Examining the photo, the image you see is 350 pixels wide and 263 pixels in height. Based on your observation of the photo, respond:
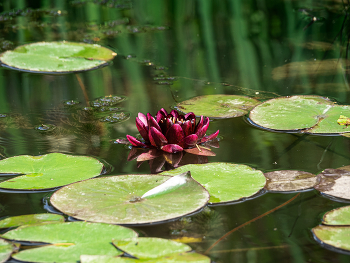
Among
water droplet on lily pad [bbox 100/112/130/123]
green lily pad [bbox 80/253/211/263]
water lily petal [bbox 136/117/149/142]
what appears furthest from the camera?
water droplet on lily pad [bbox 100/112/130/123]

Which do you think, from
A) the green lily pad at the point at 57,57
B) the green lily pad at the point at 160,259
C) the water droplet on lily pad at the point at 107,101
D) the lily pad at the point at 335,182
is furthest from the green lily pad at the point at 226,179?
the green lily pad at the point at 57,57

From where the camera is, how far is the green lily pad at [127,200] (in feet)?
4.20

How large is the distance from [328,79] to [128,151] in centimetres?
178

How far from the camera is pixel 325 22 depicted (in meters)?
4.56

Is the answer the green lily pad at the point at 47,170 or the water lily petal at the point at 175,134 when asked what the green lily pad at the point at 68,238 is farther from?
the water lily petal at the point at 175,134

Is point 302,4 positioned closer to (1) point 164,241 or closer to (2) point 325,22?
(2) point 325,22

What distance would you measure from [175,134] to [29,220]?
806 mm

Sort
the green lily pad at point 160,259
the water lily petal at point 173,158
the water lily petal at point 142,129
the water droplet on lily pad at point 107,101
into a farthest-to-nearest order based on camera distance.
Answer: the water droplet on lily pad at point 107,101 → the water lily petal at point 142,129 → the water lily petal at point 173,158 → the green lily pad at point 160,259

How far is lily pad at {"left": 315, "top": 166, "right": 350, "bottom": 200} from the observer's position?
1.45 m

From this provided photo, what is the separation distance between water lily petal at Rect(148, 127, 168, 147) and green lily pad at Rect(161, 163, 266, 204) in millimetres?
241

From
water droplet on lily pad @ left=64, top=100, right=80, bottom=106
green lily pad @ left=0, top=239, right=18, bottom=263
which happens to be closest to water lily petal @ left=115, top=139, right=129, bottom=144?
water droplet on lily pad @ left=64, top=100, right=80, bottom=106

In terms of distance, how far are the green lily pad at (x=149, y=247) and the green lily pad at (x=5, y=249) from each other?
0.99 ft

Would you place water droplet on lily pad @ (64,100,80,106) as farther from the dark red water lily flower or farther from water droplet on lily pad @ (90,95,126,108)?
the dark red water lily flower

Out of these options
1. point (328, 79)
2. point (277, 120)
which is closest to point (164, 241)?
point (277, 120)
